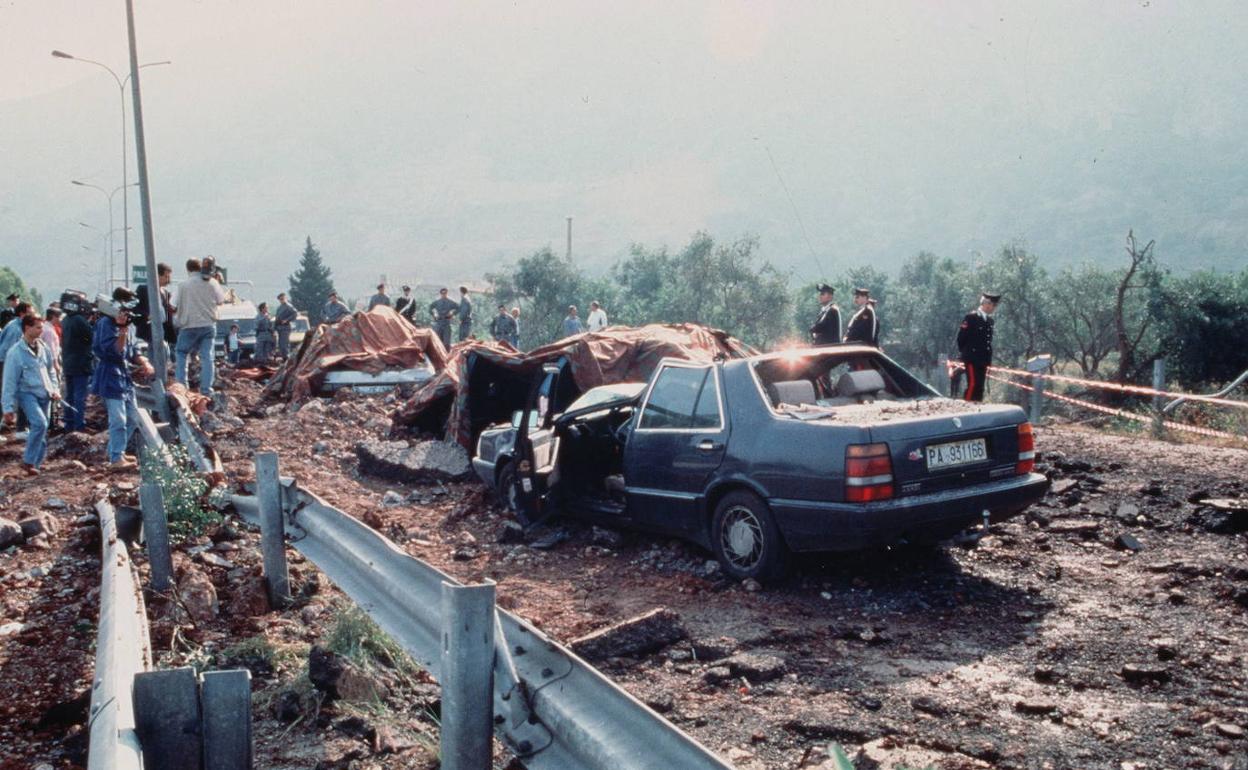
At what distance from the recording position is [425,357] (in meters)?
18.4

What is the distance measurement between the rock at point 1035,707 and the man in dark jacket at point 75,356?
38.8 feet

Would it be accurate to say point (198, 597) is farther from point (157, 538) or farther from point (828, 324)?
point (828, 324)

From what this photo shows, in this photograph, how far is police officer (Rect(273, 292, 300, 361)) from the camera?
92.5 ft

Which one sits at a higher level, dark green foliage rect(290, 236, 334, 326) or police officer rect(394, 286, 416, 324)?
dark green foliage rect(290, 236, 334, 326)

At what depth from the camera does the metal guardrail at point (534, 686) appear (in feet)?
7.65

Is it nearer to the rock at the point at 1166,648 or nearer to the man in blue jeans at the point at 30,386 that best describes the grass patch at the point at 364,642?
the rock at the point at 1166,648

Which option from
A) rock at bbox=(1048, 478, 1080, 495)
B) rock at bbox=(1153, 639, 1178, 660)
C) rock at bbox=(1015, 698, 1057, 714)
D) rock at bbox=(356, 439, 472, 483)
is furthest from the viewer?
rock at bbox=(356, 439, 472, 483)

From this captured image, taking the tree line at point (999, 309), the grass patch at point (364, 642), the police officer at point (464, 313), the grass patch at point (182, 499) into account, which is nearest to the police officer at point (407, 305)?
the police officer at point (464, 313)

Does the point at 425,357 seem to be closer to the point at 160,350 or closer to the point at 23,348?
the point at 160,350

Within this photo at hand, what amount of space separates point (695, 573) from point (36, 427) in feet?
25.4

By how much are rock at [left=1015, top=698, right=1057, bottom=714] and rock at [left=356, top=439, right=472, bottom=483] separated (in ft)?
26.6

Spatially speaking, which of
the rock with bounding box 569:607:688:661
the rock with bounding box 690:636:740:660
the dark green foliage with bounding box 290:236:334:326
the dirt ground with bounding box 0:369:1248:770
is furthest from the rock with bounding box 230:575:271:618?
the dark green foliage with bounding box 290:236:334:326

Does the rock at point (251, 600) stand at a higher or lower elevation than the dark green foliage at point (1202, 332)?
lower

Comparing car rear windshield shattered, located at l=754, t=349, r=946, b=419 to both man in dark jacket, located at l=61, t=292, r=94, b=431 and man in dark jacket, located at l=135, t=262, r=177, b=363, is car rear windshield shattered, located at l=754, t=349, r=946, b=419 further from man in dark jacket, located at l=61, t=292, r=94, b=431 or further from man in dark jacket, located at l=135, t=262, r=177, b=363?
man in dark jacket, located at l=135, t=262, r=177, b=363
